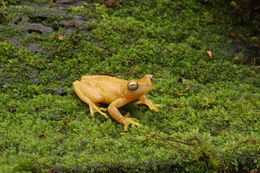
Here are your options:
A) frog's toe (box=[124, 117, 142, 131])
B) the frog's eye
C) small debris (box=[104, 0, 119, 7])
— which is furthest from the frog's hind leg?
small debris (box=[104, 0, 119, 7])

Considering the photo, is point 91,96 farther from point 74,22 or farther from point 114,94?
point 74,22

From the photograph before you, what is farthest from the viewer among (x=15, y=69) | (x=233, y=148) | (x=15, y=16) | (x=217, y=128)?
(x=15, y=16)

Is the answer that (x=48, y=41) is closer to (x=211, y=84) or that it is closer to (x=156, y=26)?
(x=156, y=26)

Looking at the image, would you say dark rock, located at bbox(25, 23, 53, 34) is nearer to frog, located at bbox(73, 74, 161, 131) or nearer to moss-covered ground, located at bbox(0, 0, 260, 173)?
moss-covered ground, located at bbox(0, 0, 260, 173)

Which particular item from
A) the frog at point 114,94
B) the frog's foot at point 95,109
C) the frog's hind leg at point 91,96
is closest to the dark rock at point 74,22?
the frog at point 114,94

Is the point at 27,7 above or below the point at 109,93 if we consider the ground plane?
above

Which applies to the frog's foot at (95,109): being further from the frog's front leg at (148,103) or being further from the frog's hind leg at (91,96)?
the frog's front leg at (148,103)

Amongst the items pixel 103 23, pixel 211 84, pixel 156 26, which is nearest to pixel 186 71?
pixel 211 84
